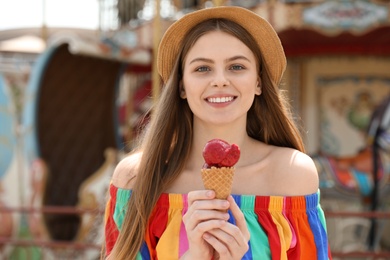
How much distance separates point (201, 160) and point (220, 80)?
0.27 meters

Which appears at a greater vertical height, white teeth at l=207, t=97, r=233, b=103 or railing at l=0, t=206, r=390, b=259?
white teeth at l=207, t=97, r=233, b=103

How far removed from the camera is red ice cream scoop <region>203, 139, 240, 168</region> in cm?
147

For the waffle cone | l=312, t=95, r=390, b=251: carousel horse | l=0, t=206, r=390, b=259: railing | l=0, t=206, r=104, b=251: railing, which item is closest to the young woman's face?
the waffle cone

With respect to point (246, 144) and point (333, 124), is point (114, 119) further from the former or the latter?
point (246, 144)

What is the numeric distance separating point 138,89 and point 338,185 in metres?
5.55

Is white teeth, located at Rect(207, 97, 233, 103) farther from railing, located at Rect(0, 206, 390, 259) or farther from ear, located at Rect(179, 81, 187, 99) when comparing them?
railing, located at Rect(0, 206, 390, 259)

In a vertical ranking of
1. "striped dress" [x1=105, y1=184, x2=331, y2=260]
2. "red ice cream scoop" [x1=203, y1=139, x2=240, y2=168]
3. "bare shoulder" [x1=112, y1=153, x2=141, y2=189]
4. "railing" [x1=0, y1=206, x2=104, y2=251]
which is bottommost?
"railing" [x1=0, y1=206, x2=104, y2=251]

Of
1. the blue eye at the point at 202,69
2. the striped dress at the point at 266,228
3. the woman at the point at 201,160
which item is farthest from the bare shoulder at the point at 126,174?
the blue eye at the point at 202,69

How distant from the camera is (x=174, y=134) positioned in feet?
6.23

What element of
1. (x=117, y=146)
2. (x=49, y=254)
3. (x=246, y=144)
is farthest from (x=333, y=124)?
(x=246, y=144)

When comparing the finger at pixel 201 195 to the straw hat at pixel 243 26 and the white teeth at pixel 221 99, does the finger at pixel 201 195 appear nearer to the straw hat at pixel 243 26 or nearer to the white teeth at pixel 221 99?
the white teeth at pixel 221 99

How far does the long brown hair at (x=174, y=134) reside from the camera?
1.76m

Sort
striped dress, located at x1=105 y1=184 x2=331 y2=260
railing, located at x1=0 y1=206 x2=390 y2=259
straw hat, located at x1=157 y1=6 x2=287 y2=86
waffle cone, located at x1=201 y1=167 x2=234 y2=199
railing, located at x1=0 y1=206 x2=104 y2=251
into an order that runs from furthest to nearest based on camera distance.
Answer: railing, located at x1=0 y1=206 x2=104 y2=251, railing, located at x1=0 y1=206 x2=390 y2=259, straw hat, located at x1=157 y1=6 x2=287 y2=86, striped dress, located at x1=105 y1=184 x2=331 y2=260, waffle cone, located at x1=201 y1=167 x2=234 y2=199

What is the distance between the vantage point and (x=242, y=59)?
5.71 ft
